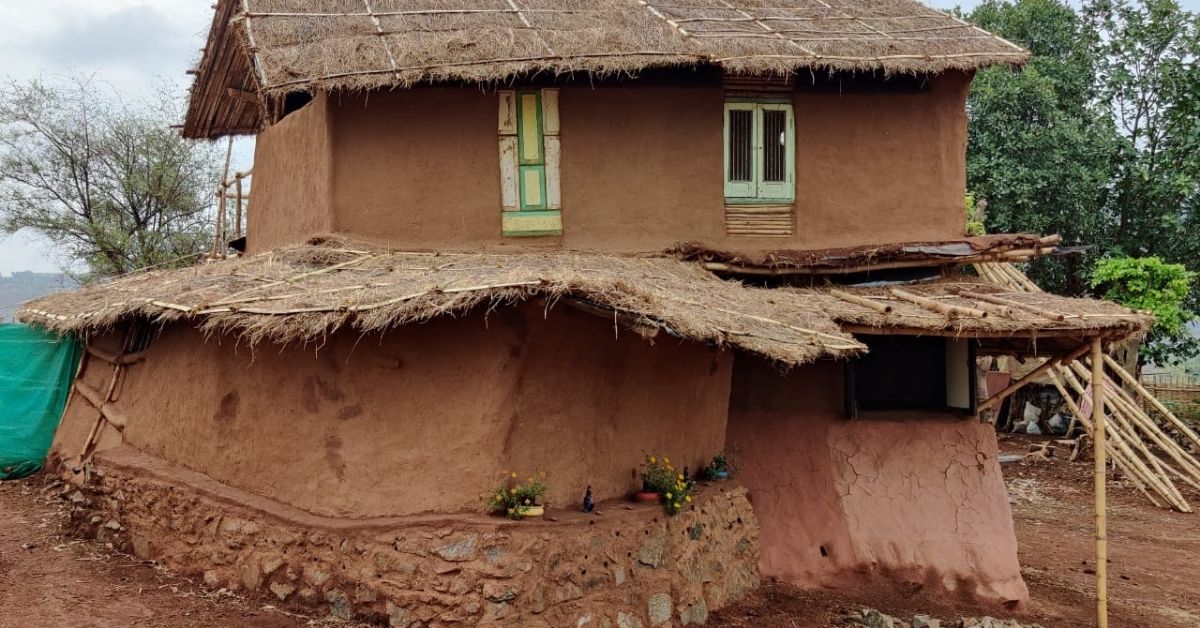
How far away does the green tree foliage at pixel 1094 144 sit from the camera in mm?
20312

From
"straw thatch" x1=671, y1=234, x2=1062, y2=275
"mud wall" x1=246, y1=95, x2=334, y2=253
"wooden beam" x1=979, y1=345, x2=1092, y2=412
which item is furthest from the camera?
"straw thatch" x1=671, y1=234, x2=1062, y2=275

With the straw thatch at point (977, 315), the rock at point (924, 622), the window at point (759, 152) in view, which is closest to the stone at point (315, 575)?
the straw thatch at point (977, 315)

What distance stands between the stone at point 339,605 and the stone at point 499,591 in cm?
113

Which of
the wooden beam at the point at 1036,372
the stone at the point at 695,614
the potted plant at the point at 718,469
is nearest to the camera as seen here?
the stone at the point at 695,614

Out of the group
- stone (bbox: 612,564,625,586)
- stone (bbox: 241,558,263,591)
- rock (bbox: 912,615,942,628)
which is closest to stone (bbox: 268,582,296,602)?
stone (bbox: 241,558,263,591)

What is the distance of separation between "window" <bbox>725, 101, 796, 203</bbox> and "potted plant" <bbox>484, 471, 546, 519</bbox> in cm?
470

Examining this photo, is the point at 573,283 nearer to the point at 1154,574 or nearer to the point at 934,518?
the point at 934,518

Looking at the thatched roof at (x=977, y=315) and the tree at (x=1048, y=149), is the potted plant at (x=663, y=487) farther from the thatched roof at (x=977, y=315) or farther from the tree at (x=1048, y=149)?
the tree at (x=1048, y=149)

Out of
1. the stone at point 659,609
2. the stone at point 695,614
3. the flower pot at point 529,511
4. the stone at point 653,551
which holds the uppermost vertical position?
the flower pot at point 529,511

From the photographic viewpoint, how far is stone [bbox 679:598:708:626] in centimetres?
839

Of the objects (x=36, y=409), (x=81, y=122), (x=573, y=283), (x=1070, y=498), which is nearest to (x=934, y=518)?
(x=573, y=283)

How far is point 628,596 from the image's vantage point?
7938mm

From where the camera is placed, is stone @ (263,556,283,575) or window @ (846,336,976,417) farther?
window @ (846,336,976,417)

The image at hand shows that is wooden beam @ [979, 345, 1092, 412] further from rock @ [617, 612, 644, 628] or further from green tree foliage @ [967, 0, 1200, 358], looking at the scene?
green tree foliage @ [967, 0, 1200, 358]
